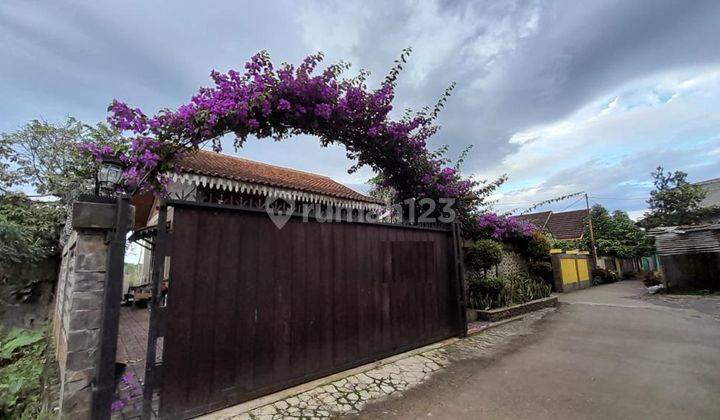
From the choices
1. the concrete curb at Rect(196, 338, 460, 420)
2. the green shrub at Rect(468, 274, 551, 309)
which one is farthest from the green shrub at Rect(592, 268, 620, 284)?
the concrete curb at Rect(196, 338, 460, 420)

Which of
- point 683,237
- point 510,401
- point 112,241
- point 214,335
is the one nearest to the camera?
point 112,241

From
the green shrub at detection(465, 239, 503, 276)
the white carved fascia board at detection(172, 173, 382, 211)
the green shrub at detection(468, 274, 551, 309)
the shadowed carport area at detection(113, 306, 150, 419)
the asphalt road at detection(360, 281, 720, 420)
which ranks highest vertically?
the white carved fascia board at detection(172, 173, 382, 211)

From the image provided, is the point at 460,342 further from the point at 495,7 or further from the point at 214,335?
the point at 495,7

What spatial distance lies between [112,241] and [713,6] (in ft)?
Result: 32.5

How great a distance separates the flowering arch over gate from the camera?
12.9 ft

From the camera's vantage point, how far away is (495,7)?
21.0 ft

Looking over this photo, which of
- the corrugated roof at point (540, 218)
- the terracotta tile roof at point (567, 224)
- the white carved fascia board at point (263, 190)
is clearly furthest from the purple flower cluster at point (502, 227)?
the corrugated roof at point (540, 218)

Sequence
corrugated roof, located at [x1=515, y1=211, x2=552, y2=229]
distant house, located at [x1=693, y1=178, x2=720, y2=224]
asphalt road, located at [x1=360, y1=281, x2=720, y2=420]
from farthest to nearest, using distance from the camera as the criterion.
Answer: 1. corrugated roof, located at [x1=515, y1=211, x2=552, y2=229]
2. distant house, located at [x1=693, y1=178, x2=720, y2=224]
3. asphalt road, located at [x1=360, y1=281, x2=720, y2=420]

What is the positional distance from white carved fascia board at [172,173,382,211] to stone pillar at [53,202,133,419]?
2.38 m

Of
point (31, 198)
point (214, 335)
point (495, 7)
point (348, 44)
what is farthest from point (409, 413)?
point (31, 198)

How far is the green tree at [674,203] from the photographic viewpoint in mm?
18078

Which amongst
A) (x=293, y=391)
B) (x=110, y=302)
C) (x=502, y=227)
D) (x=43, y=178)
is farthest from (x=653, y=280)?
(x=43, y=178)

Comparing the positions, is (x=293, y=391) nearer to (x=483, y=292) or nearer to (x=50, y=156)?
(x=483, y=292)

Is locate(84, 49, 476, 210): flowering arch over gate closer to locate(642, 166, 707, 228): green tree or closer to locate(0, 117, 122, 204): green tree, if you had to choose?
locate(0, 117, 122, 204): green tree
